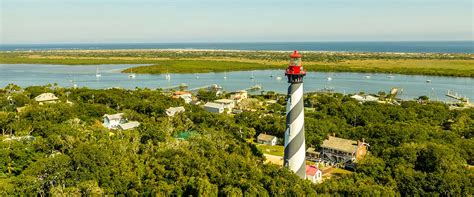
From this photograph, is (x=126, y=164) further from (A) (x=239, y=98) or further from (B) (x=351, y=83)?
(B) (x=351, y=83)

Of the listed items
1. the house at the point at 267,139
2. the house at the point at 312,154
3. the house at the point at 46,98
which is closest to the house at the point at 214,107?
the house at the point at 267,139

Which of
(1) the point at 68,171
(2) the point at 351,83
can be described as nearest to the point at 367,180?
(1) the point at 68,171

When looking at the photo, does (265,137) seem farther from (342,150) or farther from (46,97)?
(46,97)

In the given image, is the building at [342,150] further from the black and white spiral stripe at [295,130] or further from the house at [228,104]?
the house at [228,104]

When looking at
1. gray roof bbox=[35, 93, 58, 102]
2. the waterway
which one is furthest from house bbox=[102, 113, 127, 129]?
the waterway

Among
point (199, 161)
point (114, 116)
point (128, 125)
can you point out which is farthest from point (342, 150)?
point (114, 116)

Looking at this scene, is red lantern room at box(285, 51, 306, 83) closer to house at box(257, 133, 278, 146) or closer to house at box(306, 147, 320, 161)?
house at box(306, 147, 320, 161)

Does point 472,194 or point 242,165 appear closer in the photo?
point 472,194
